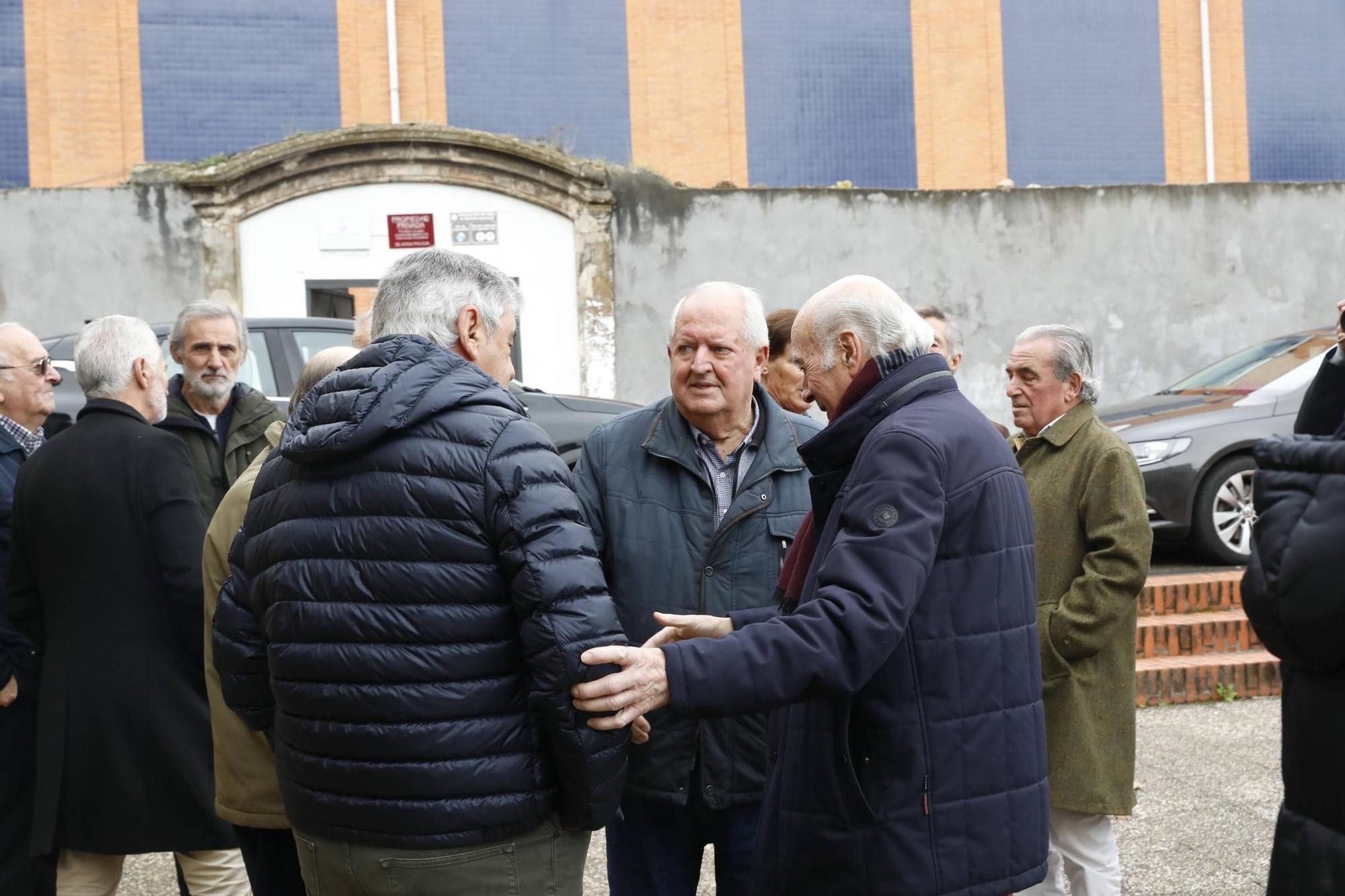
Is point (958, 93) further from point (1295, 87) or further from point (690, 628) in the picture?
point (690, 628)

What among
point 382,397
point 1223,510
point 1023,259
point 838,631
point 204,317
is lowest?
point 1223,510

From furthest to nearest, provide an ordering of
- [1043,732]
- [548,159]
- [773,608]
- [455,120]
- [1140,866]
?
1. [455,120]
2. [548,159]
3. [1140,866]
4. [773,608]
5. [1043,732]

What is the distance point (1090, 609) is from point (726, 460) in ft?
3.95

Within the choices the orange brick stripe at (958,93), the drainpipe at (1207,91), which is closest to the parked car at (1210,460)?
the orange brick stripe at (958,93)

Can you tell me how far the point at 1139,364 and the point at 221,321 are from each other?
1239cm

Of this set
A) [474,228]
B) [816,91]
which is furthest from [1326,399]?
[816,91]

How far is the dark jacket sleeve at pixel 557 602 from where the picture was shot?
237 cm

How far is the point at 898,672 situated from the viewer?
2605 mm

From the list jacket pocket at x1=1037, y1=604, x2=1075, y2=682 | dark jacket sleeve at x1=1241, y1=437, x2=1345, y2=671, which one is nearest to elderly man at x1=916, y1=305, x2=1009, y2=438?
jacket pocket at x1=1037, y1=604, x2=1075, y2=682

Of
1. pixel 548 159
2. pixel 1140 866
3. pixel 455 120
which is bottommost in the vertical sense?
pixel 1140 866

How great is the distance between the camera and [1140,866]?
16.6 feet

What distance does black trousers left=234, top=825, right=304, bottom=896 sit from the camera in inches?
140

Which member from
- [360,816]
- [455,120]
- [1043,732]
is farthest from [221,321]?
[455,120]

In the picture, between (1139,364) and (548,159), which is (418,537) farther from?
(1139,364)
